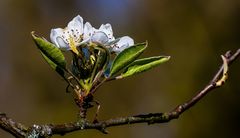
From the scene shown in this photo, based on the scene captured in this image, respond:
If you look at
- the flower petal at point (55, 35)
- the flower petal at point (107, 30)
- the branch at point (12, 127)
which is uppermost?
the flower petal at point (107, 30)

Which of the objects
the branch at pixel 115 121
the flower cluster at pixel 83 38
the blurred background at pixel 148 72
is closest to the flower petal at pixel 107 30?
the flower cluster at pixel 83 38

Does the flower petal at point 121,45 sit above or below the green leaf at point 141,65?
above

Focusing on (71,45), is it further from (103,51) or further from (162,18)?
(162,18)

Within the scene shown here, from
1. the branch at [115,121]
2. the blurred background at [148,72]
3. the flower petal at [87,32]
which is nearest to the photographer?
the branch at [115,121]

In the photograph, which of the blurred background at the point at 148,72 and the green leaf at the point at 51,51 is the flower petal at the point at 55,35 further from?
the blurred background at the point at 148,72

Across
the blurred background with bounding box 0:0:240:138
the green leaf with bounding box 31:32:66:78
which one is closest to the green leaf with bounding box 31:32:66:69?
the green leaf with bounding box 31:32:66:78

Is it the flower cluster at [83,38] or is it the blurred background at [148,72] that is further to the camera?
the blurred background at [148,72]

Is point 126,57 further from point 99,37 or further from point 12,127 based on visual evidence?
point 12,127
